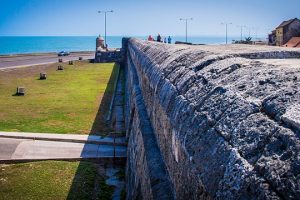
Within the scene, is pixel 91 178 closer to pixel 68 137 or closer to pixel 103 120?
pixel 68 137

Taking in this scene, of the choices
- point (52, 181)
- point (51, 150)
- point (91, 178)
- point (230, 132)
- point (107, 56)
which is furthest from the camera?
point (107, 56)

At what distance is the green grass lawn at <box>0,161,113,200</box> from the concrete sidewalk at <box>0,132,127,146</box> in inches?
65.5

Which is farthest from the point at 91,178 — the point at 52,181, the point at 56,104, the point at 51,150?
the point at 56,104

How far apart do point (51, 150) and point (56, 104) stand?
8493 millimetres

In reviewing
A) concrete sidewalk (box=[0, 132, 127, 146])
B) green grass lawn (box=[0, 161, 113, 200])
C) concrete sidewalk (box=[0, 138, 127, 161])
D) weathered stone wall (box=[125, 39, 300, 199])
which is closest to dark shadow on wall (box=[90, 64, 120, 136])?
concrete sidewalk (box=[0, 132, 127, 146])

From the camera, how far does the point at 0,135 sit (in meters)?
12.2

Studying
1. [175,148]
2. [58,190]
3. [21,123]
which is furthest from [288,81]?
[21,123]

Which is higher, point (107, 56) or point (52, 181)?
point (107, 56)

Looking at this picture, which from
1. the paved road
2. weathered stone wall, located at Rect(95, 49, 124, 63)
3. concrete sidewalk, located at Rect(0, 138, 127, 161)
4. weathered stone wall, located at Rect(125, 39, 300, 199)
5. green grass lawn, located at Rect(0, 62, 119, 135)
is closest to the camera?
weathered stone wall, located at Rect(125, 39, 300, 199)

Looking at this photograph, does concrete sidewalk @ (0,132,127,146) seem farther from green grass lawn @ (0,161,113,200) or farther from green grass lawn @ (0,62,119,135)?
green grass lawn @ (0,161,113,200)

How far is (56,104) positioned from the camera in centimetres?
1895

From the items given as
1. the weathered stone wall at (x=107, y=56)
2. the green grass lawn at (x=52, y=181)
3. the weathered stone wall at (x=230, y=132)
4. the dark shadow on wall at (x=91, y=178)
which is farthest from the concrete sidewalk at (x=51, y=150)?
the weathered stone wall at (x=107, y=56)

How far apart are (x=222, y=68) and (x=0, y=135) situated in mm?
11189

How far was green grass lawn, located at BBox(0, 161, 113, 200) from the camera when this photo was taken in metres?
7.85
